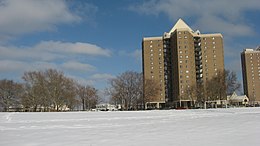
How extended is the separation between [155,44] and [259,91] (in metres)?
68.3

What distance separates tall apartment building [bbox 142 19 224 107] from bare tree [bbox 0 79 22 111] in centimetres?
6552

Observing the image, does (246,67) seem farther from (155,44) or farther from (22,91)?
(22,91)

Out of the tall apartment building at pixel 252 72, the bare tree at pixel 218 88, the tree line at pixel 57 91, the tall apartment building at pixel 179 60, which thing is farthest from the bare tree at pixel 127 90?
the tall apartment building at pixel 252 72

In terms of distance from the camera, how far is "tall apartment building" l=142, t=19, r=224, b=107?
450ft

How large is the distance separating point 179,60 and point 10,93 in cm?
7599

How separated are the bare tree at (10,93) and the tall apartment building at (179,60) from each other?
2580 inches

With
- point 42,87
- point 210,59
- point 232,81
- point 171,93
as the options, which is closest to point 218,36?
point 210,59

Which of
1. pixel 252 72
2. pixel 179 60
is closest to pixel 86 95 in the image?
pixel 179 60

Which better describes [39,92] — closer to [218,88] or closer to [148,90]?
[148,90]

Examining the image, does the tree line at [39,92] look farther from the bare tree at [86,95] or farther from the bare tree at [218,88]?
the bare tree at [218,88]

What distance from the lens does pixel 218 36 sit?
144125 mm

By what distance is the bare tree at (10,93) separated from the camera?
85.6 m

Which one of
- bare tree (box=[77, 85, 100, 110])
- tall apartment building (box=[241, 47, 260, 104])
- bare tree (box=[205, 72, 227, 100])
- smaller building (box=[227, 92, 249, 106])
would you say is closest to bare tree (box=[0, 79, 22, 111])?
bare tree (box=[77, 85, 100, 110])

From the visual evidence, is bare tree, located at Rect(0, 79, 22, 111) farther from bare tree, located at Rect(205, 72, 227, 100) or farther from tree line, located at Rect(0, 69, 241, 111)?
bare tree, located at Rect(205, 72, 227, 100)
